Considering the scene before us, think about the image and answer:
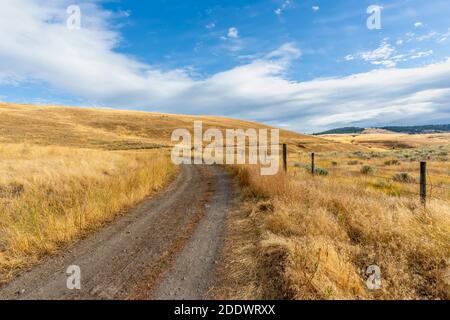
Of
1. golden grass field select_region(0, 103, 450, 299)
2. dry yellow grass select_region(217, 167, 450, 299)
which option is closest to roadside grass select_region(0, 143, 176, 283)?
golden grass field select_region(0, 103, 450, 299)

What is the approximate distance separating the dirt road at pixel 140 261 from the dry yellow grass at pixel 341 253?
2.23 feet

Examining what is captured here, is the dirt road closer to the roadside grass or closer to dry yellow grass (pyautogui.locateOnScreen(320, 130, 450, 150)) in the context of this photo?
the roadside grass

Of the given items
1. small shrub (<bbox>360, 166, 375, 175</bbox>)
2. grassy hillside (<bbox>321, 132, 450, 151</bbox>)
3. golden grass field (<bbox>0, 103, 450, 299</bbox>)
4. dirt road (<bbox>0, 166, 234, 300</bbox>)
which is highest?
grassy hillside (<bbox>321, 132, 450, 151</bbox>)

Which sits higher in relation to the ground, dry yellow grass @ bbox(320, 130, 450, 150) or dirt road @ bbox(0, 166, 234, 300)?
dry yellow grass @ bbox(320, 130, 450, 150)

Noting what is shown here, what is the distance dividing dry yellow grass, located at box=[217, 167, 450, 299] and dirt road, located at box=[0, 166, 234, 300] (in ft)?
2.23

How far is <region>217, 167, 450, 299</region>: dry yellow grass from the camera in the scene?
4246mm

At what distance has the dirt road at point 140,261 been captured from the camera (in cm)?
457

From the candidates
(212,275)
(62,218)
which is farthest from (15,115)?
(212,275)

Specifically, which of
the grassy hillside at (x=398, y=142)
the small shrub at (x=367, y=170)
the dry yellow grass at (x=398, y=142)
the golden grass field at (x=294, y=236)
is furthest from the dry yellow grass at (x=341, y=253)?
the dry yellow grass at (x=398, y=142)

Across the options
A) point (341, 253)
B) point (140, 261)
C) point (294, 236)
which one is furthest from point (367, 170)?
point (140, 261)

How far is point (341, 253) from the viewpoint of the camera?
5.22 metres

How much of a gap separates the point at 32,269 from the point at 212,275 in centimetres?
345

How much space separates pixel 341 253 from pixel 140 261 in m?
3.91
